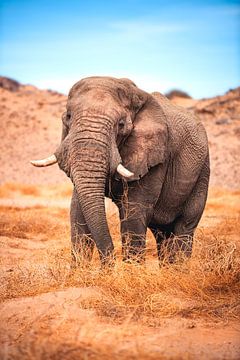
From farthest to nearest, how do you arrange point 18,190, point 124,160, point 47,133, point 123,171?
point 47,133 < point 18,190 < point 124,160 < point 123,171

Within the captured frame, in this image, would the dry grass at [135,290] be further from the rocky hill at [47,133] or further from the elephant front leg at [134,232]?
the rocky hill at [47,133]

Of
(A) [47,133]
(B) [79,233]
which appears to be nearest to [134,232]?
(B) [79,233]

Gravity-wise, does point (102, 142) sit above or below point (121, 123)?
below

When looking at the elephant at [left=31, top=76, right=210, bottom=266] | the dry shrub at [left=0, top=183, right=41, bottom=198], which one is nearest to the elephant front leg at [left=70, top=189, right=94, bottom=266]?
the elephant at [left=31, top=76, right=210, bottom=266]

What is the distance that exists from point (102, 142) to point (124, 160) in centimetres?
64

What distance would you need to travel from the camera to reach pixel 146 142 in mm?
7066

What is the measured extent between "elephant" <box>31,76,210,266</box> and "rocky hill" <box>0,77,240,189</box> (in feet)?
53.6

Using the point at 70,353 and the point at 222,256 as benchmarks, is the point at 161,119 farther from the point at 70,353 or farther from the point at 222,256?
the point at 70,353

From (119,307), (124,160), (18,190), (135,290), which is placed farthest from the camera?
(18,190)

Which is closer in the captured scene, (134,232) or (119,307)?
(119,307)

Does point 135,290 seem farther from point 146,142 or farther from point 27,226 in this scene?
point 27,226

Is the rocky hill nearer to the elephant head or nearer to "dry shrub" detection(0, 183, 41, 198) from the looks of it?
"dry shrub" detection(0, 183, 41, 198)

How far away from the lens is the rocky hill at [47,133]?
26.4 m

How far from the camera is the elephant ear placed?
6.97 meters
